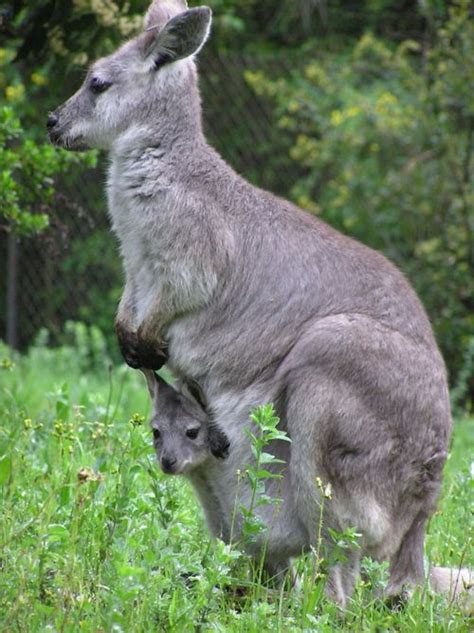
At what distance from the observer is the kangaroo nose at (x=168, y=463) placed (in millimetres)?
4562

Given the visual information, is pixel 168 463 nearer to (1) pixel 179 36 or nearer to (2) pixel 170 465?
(2) pixel 170 465

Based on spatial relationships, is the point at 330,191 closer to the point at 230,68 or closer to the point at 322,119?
the point at 322,119

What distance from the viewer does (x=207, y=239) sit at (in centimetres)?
473

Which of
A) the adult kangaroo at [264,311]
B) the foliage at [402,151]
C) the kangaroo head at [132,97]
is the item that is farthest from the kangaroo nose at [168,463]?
the foliage at [402,151]

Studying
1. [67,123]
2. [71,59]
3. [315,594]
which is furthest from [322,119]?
[315,594]

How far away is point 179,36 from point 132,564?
7.19 feet

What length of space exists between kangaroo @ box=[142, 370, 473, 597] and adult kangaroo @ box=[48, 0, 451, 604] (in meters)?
0.09

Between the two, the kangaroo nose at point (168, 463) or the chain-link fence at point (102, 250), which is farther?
the chain-link fence at point (102, 250)

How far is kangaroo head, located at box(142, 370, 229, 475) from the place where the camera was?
4.59 metres

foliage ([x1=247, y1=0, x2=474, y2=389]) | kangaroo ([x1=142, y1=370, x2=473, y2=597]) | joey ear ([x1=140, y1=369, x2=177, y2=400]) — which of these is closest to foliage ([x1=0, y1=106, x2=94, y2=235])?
joey ear ([x1=140, y1=369, x2=177, y2=400])

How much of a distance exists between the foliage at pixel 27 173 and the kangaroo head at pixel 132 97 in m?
0.35

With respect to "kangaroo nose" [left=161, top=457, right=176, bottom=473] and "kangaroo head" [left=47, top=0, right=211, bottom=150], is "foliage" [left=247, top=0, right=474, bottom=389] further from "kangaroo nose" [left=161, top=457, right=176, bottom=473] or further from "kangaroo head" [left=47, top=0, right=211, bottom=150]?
"kangaroo nose" [left=161, top=457, right=176, bottom=473]

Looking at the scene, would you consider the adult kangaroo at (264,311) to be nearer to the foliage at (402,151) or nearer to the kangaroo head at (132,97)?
the kangaroo head at (132,97)

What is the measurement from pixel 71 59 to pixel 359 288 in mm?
1941
